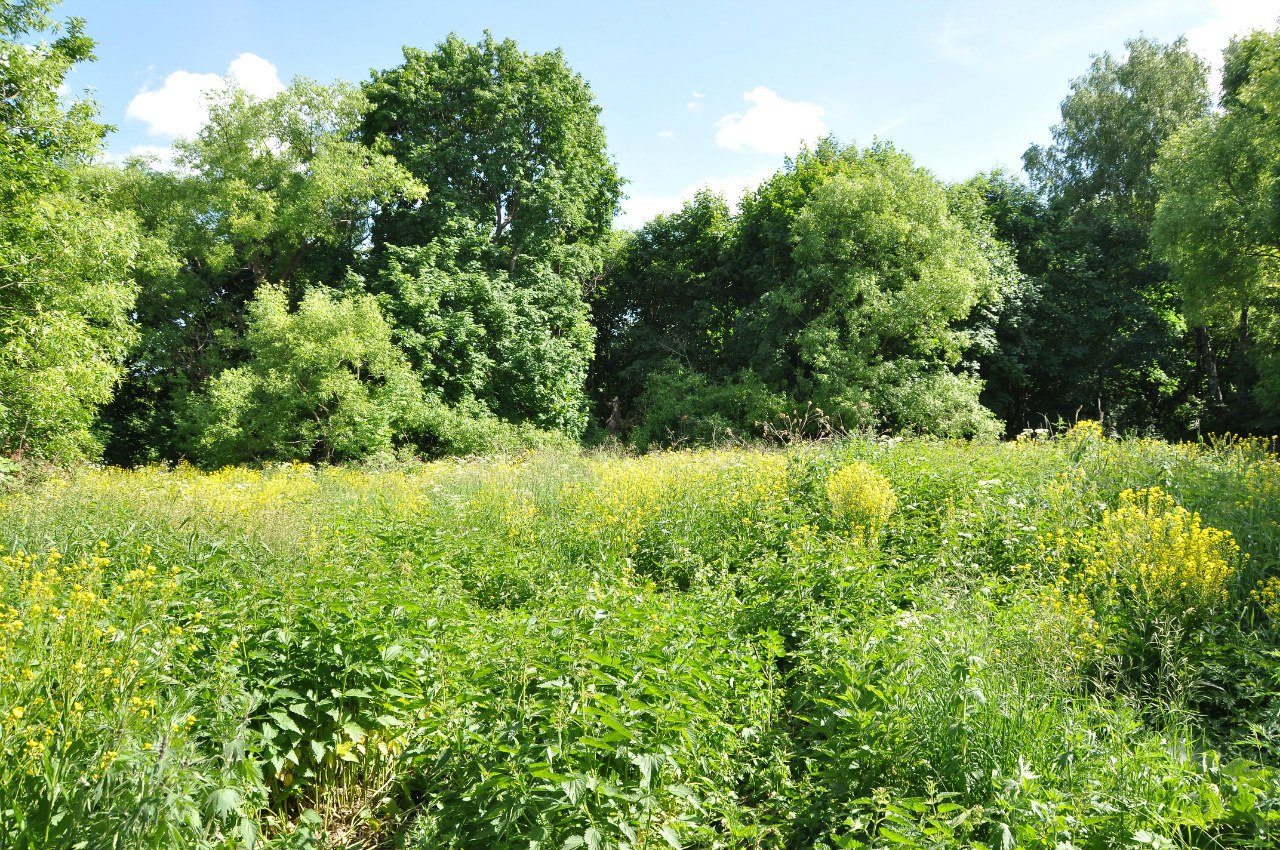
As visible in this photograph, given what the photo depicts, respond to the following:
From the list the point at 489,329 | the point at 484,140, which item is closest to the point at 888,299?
the point at 489,329

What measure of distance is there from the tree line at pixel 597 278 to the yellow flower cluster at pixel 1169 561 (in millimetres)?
9952

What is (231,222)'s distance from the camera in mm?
17938

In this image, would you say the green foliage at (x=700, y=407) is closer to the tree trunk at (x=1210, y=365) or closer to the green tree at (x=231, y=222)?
the green tree at (x=231, y=222)

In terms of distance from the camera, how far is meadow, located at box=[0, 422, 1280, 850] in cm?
246

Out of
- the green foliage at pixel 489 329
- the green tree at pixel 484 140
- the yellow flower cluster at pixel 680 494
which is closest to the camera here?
the yellow flower cluster at pixel 680 494

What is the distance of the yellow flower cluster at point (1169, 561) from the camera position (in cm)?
409

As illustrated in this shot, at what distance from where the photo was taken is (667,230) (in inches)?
969

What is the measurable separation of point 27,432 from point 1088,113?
30854 mm

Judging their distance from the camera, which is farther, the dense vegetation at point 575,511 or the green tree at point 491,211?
the green tree at point 491,211

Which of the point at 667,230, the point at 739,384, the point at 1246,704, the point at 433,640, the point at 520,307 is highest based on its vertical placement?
the point at 667,230

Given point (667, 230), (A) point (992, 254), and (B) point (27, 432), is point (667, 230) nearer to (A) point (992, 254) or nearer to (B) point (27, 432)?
(A) point (992, 254)

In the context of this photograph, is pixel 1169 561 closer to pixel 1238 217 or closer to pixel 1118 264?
pixel 1238 217

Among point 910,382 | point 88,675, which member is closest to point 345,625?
point 88,675

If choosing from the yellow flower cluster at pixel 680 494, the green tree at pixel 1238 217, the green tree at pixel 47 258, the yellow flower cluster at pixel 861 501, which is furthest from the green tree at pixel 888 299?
the green tree at pixel 47 258
